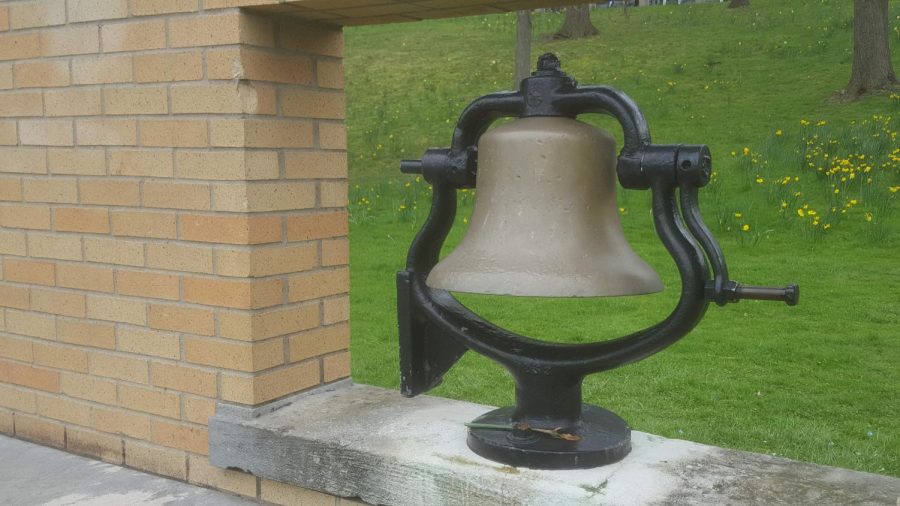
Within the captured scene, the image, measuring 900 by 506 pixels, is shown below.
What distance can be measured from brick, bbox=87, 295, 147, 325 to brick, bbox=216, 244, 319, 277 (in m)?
0.34

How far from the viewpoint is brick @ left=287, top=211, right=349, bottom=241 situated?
2365mm

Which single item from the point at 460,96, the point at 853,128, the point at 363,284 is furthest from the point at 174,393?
the point at 460,96

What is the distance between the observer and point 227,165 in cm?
221

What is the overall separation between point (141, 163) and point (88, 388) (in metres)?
0.71

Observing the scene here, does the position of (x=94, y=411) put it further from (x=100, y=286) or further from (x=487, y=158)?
(x=487, y=158)

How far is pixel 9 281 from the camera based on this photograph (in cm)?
277

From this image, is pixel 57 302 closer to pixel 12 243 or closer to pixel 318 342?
pixel 12 243

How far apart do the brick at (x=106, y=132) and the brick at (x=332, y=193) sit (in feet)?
1.69

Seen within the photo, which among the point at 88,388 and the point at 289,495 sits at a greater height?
the point at 88,388

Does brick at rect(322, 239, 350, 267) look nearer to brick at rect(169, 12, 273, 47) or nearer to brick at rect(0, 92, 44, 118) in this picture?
brick at rect(169, 12, 273, 47)

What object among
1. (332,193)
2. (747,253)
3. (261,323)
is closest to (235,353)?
(261,323)

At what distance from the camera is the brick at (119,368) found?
8.09 feet

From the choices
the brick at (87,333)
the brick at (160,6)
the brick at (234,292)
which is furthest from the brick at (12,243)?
the brick at (160,6)

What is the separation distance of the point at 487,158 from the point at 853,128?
8.14 meters
